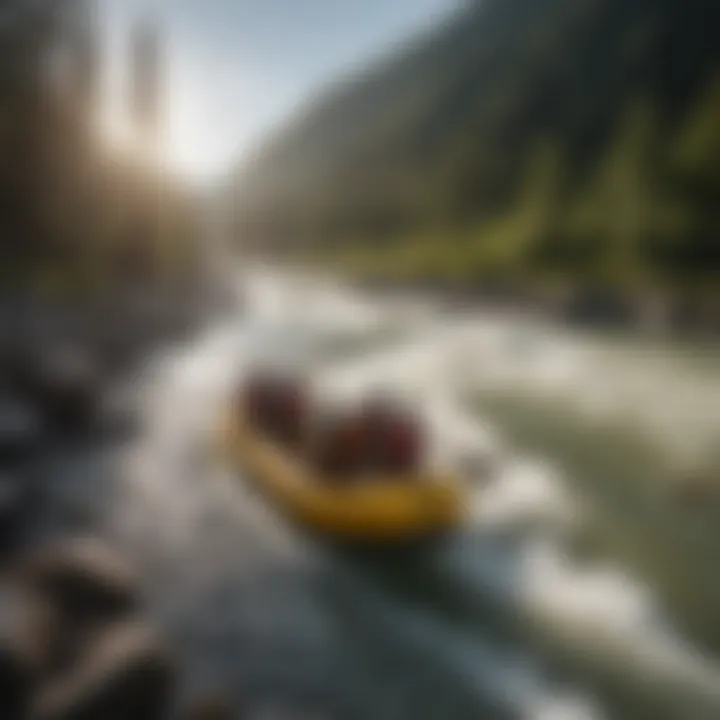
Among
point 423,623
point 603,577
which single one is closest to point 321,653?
point 423,623

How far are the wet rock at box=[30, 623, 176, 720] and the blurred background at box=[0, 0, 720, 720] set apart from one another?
0.02 metres

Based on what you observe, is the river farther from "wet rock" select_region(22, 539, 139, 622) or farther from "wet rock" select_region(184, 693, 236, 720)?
"wet rock" select_region(22, 539, 139, 622)

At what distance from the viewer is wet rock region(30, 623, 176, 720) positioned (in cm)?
422

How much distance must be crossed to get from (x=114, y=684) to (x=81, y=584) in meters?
0.98

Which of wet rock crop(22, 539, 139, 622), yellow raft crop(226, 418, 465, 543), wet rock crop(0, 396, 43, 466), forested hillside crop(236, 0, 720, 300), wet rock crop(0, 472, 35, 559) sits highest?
forested hillside crop(236, 0, 720, 300)

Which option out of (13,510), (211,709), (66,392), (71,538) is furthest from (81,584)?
(66,392)

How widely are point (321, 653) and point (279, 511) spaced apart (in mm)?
1662

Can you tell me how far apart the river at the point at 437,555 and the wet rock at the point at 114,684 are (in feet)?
1.19

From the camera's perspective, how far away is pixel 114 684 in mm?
4336

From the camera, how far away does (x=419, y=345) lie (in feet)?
27.2

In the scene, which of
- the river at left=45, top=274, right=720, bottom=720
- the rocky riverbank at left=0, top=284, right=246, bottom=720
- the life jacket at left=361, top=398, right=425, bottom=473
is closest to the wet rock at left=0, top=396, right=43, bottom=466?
the rocky riverbank at left=0, top=284, right=246, bottom=720

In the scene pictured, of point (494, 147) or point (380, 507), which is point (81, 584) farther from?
point (494, 147)

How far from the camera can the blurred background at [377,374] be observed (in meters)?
5.20

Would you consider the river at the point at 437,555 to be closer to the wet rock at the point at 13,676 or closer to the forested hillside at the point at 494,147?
the forested hillside at the point at 494,147
